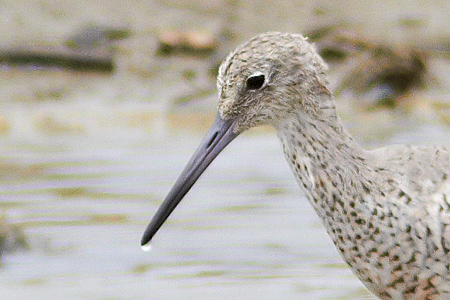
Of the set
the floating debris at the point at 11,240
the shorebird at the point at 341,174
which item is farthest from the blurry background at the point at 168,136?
the shorebird at the point at 341,174

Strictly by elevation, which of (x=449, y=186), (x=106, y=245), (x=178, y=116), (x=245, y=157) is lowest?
(x=449, y=186)

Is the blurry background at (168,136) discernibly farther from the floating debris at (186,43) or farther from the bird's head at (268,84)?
the bird's head at (268,84)

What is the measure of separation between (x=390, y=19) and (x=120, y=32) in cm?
313

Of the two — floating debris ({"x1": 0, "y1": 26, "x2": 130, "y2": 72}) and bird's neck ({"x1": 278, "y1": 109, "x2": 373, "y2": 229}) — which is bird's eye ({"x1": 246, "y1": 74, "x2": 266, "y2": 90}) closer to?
bird's neck ({"x1": 278, "y1": 109, "x2": 373, "y2": 229})

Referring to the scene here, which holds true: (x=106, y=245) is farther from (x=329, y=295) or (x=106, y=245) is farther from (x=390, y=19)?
(x=390, y=19)

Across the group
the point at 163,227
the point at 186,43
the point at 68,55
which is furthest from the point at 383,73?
the point at 163,227

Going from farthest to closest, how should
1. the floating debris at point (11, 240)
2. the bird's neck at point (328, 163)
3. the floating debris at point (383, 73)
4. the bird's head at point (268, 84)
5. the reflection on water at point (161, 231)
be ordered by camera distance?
the floating debris at point (383, 73), the floating debris at point (11, 240), the reflection on water at point (161, 231), the bird's neck at point (328, 163), the bird's head at point (268, 84)

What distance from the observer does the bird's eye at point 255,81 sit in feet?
18.5

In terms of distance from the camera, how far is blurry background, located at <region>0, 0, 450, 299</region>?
7.84 metres

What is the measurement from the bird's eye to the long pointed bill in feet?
0.74

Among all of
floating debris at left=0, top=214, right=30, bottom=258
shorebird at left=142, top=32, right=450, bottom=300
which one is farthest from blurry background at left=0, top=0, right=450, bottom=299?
shorebird at left=142, top=32, right=450, bottom=300

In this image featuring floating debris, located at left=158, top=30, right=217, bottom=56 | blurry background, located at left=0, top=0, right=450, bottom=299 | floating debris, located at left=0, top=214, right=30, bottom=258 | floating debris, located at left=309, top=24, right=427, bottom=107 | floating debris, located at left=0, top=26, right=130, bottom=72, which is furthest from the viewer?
floating debris, located at left=158, top=30, right=217, bottom=56

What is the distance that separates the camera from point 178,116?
1131 centimetres

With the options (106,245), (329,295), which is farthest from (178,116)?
(329,295)
